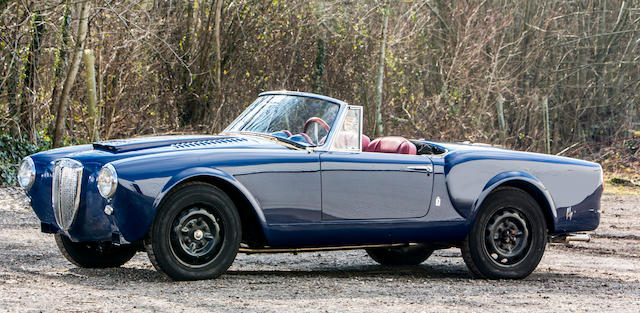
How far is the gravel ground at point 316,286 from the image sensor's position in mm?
5641

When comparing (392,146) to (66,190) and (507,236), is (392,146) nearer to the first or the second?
(507,236)

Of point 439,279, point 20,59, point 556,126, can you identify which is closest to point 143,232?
point 439,279

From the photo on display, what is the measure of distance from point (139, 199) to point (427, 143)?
2979 mm

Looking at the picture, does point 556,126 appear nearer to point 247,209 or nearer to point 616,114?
point 616,114

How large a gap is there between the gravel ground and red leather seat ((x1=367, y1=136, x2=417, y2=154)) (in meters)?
1.07

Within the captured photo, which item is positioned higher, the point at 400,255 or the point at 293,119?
the point at 293,119

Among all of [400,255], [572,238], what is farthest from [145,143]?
[572,238]

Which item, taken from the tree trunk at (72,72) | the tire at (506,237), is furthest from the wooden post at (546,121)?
the tire at (506,237)

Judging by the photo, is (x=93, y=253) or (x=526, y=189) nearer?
(x=93, y=253)

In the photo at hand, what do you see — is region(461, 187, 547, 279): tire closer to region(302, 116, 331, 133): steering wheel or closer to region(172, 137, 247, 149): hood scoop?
→ region(302, 116, 331, 133): steering wheel

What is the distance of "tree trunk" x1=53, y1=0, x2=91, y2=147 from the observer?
14930 millimetres

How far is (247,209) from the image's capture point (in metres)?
6.64

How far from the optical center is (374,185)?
7062mm

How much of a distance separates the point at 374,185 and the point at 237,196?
44.9 inches
